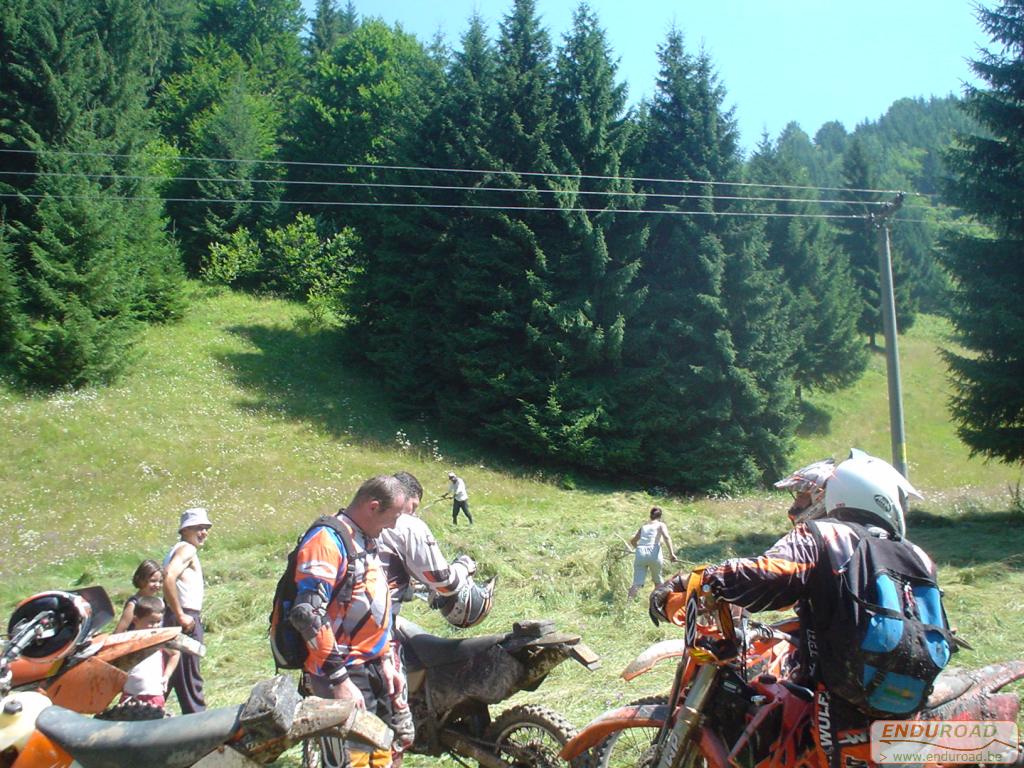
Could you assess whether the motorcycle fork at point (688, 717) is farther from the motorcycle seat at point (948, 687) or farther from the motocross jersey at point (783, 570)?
the motorcycle seat at point (948, 687)

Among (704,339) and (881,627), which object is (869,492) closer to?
(881,627)

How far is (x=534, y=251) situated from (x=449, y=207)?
3.28 m

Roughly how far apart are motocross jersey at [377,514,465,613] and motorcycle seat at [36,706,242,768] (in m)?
2.03

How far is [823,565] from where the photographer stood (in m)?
2.99

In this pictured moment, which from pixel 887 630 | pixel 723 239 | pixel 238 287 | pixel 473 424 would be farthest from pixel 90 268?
pixel 887 630

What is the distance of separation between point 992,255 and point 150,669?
17.8 m

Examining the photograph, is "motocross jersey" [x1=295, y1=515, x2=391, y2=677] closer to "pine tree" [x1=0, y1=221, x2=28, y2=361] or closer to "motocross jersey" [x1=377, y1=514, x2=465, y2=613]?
"motocross jersey" [x1=377, y1=514, x2=465, y2=613]

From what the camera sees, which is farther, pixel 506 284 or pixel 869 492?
pixel 506 284

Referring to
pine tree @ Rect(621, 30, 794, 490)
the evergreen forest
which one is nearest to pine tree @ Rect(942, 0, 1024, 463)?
the evergreen forest

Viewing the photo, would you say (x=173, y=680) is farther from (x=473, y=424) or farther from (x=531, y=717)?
(x=473, y=424)

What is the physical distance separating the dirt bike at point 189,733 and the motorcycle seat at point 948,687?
2.05m

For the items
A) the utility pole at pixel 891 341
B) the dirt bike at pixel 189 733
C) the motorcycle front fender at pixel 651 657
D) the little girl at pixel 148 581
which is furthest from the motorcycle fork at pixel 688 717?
the utility pole at pixel 891 341

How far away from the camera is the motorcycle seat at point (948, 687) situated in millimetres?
3206

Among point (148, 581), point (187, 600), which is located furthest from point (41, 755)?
point (187, 600)
